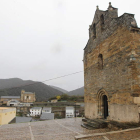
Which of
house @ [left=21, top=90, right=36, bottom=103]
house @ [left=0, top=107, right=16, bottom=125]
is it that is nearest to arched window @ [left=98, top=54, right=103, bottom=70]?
house @ [left=0, top=107, right=16, bottom=125]

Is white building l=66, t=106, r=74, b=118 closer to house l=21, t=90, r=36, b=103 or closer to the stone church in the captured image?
the stone church

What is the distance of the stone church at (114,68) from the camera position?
307 inches

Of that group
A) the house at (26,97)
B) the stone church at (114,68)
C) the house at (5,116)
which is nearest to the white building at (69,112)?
the house at (5,116)

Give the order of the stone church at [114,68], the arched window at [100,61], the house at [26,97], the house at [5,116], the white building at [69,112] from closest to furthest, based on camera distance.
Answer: the stone church at [114,68], the arched window at [100,61], the house at [5,116], the white building at [69,112], the house at [26,97]

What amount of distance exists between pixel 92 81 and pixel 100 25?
5390mm

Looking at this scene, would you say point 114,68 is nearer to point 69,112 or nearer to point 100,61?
point 100,61

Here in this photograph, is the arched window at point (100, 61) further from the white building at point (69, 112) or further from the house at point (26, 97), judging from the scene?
the house at point (26, 97)

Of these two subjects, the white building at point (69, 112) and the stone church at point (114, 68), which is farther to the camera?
the white building at point (69, 112)

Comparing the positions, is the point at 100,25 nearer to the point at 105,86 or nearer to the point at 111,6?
the point at 111,6

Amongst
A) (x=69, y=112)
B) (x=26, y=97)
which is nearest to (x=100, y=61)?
(x=69, y=112)

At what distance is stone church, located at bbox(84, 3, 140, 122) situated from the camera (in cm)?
779

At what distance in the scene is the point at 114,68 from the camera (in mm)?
9336

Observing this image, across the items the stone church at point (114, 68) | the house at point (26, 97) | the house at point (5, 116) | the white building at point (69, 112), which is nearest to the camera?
the stone church at point (114, 68)

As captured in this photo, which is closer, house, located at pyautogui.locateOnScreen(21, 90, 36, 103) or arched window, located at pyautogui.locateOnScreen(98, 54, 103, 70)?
arched window, located at pyautogui.locateOnScreen(98, 54, 103, 70)
